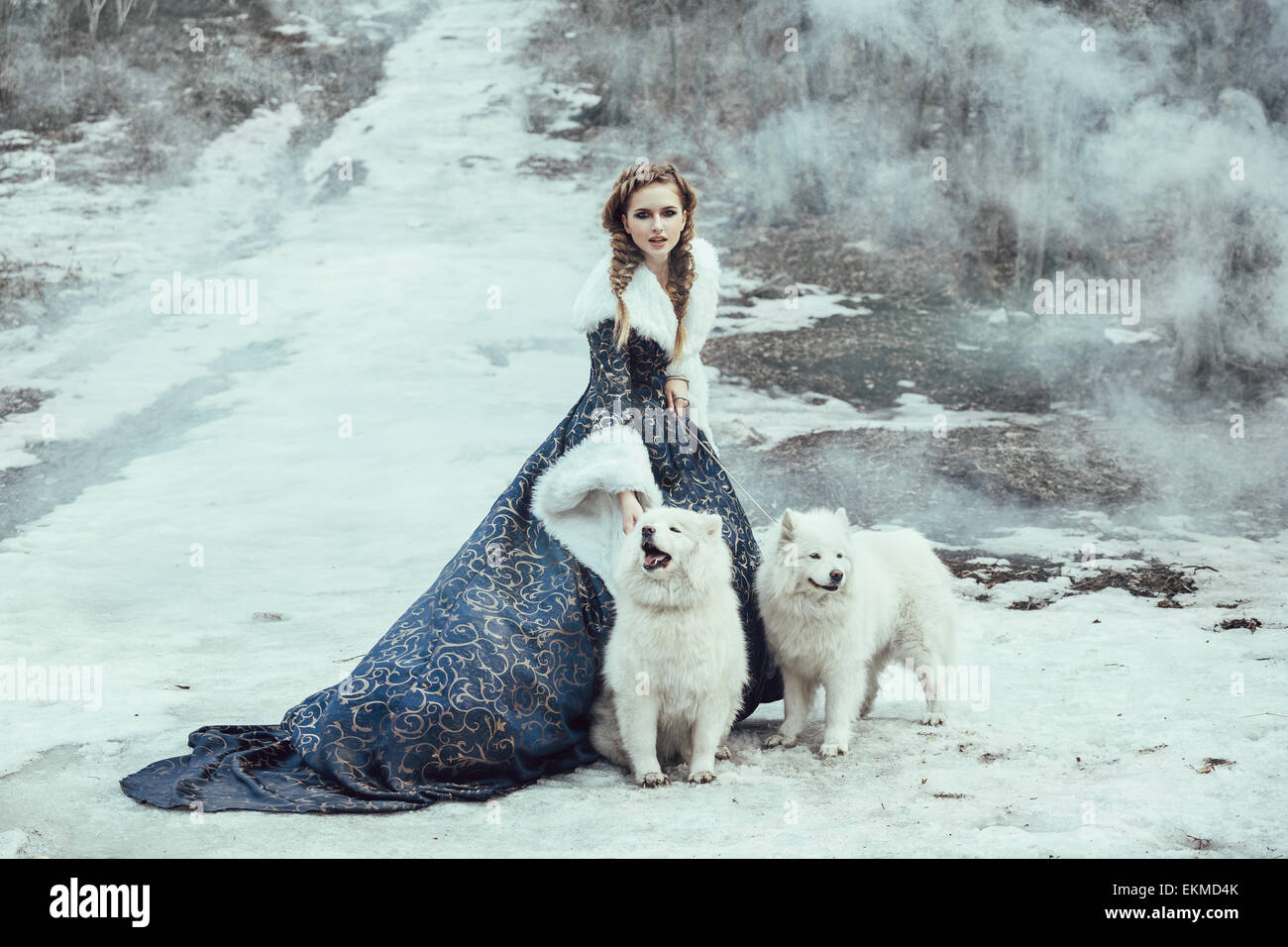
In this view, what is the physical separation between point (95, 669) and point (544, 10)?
968 centimetres

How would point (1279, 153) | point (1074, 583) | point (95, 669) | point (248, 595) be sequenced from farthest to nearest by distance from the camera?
point (1279, 153), point (248, 595), point (1074, 583), point (95, 669)

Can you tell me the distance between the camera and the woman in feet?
10.1

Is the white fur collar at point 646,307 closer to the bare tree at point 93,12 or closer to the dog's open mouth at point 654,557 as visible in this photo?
the dog's open mouth at point 654,557

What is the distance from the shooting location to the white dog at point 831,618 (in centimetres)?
340

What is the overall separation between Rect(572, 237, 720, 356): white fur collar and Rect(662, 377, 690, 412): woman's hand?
10cm

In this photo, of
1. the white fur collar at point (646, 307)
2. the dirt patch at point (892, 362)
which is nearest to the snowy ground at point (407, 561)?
the dirt patch at point (892, 362)

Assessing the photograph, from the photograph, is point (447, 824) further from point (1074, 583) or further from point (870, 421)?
point (870, 421)

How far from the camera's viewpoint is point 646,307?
3.53 metres

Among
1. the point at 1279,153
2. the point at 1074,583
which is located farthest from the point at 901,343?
the point at 1074,583

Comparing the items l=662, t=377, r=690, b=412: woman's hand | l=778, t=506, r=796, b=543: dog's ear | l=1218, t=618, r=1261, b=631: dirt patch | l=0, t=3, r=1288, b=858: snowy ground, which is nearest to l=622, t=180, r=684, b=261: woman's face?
l=662, t=377, r=690, b=412: woman's hand

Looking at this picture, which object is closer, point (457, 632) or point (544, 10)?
point (457, 632)

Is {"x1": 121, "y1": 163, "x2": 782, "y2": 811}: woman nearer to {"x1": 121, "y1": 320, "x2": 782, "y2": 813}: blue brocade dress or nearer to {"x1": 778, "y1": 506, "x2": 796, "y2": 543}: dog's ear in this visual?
{"x1": 121, "y1": 320, "x2": 782, "y2": 813}: blue brocade dress

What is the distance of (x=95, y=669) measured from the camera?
4.52 meters

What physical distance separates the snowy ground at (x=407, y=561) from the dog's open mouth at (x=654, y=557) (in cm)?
66
